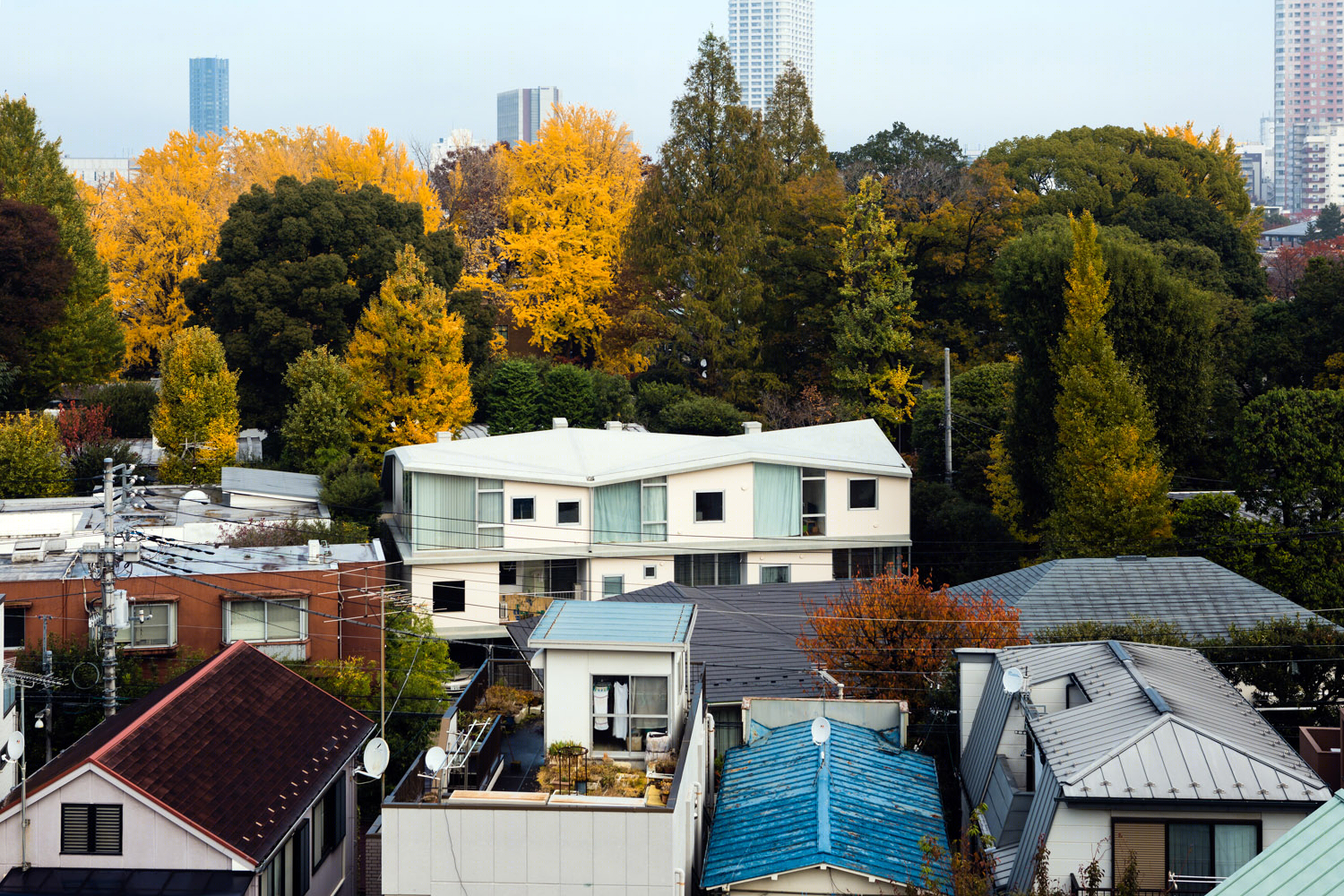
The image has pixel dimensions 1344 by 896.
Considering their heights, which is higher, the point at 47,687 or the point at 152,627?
the point at 152,627

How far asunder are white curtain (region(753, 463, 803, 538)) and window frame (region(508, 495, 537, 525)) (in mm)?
5797

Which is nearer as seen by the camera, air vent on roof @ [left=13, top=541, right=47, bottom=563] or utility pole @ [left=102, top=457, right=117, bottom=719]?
utility pole @ [left=102, top=457, right=117, bottom=719]

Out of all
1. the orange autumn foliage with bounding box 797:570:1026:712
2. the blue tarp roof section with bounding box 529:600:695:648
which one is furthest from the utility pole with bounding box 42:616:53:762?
the orange autumn foliage with bounding box 797:570:1026:712

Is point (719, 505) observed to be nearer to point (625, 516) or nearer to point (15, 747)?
point (625, 516)

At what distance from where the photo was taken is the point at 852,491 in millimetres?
35438

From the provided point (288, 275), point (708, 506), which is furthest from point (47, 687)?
point (288, 275)

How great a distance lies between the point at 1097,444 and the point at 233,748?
20007mm

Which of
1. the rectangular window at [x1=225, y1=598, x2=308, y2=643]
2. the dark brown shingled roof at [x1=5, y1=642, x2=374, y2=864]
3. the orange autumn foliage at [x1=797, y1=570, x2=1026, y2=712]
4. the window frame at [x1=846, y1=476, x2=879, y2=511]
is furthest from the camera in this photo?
the window frame at [x1=846, y1=476, x2=879, y2=511]

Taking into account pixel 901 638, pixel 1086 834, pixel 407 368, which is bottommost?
pixel 1086 834

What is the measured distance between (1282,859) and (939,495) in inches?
1168

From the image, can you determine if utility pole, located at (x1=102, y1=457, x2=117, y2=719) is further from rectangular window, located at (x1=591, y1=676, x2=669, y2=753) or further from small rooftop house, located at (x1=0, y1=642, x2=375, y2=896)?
rectangular window, located at (x1=591, y1=676, x2=669, y2=753)

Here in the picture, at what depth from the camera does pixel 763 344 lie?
1892 inches

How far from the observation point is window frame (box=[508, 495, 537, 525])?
33.6 meters

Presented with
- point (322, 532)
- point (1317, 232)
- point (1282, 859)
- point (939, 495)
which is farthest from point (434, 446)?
point (1317, 232)
